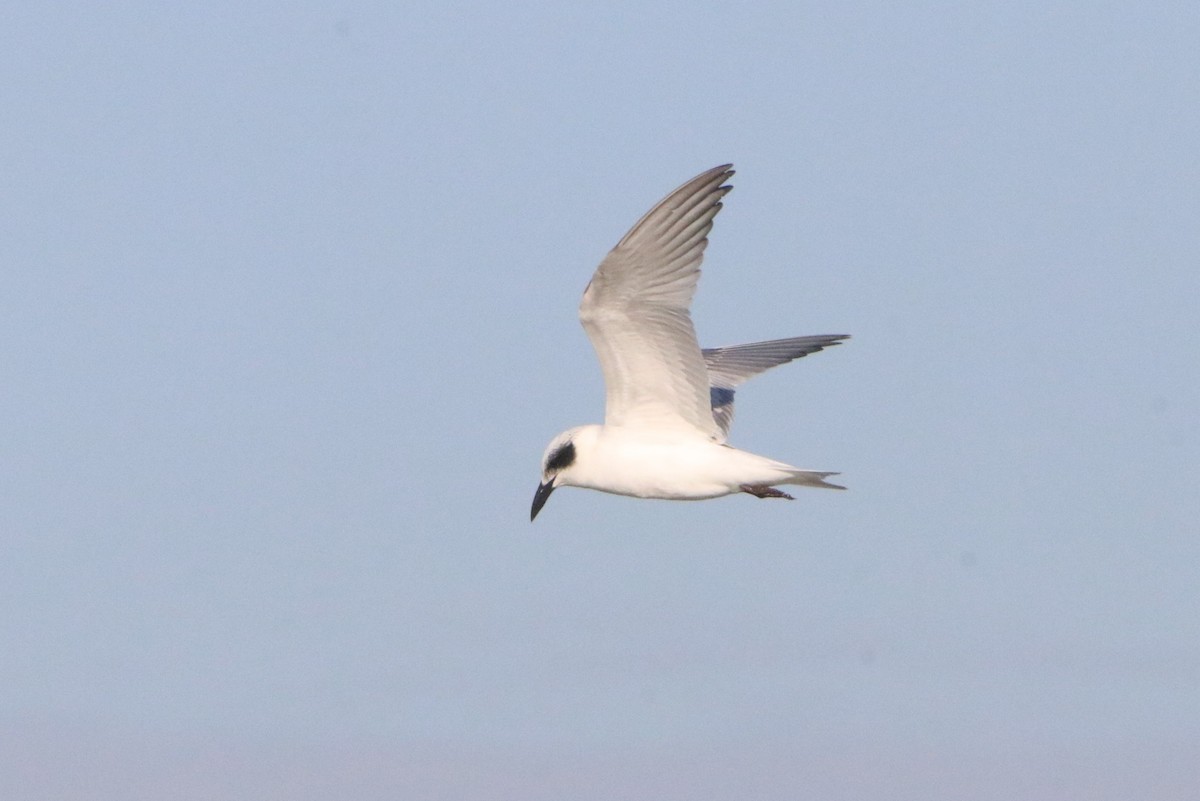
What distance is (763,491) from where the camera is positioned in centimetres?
1798

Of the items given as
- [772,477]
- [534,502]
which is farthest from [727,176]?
[534,502]

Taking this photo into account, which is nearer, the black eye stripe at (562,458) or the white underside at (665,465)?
the white underside at (665,465)

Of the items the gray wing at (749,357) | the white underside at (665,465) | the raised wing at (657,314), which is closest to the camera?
the raised wing at (657,314)

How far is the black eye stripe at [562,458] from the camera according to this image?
60.7ft

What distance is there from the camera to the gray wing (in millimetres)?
22188

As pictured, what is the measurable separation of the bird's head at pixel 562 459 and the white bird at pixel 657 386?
0.03 feet

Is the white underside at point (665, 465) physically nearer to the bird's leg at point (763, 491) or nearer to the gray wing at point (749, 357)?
the bird's leg at point (763, 491)

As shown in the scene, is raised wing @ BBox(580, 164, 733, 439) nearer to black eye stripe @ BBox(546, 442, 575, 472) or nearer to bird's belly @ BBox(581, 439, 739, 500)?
bird's belly @ BBox(581, 439, 739, 500)

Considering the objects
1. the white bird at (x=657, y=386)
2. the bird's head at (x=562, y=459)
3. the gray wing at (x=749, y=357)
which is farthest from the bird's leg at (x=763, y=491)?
the gray wing at (x=749, y=357)

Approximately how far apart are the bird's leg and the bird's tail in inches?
19.3

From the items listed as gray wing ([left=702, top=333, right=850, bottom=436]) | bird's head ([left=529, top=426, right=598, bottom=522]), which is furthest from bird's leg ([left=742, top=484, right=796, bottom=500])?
gray wing ([left=702, top=333, right=850, bottom=436])

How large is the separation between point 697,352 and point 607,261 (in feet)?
4.81

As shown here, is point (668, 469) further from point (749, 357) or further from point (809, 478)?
point (749, 357)

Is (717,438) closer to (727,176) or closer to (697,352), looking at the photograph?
(697,352)
